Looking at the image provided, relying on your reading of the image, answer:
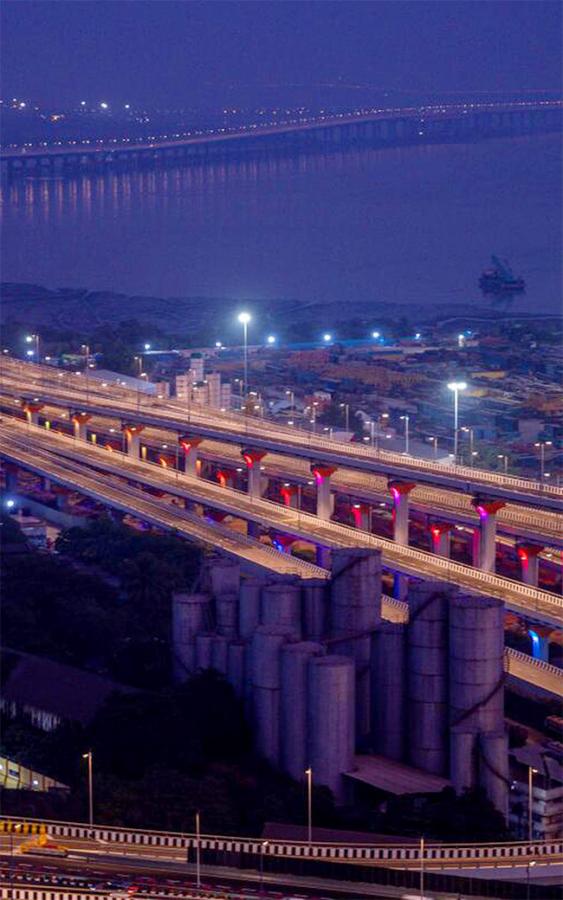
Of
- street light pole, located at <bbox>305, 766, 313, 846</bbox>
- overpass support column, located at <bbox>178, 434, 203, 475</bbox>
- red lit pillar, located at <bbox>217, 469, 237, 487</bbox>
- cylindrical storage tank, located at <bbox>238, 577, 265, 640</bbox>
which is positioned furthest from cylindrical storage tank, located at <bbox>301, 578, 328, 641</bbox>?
red lit pillar, located at <bbox>217, 469, 237, 487</bbox>

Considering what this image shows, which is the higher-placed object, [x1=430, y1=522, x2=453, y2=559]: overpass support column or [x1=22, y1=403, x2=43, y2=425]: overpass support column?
[x1=22, y1=403, x2=43, y2=425]: overpass support column

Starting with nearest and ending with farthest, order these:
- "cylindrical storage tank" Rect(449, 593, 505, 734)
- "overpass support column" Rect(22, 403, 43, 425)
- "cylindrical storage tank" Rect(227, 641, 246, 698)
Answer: "cylindrical storage tank" Rect(449, 593, 505, 734) < "cylindrical storage tank" Rect(227, 641, 246, 698) < "overpass support column" Rect(22, 403, 43, 425)

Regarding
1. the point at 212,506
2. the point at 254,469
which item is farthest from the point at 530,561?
the point at 254,469

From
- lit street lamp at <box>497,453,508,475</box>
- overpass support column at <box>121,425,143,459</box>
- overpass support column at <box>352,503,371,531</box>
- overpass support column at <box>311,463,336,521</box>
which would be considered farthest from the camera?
overpass support column at <box>121,425,143,459</box>

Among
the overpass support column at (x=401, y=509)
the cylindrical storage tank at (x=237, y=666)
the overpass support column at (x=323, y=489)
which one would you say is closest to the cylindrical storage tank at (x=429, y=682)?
the cylindrical storage tank at (x=237, y=666)

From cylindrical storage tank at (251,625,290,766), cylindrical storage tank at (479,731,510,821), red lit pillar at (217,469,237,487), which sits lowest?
cylindrical storage tank at (479,731,510,821)

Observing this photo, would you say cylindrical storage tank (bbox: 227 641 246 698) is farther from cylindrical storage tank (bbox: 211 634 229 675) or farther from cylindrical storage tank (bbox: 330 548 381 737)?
cylindrical storage tank (bbox: 330 548 381 737)

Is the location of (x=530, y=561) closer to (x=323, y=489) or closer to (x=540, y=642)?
(x=540, y=642)
